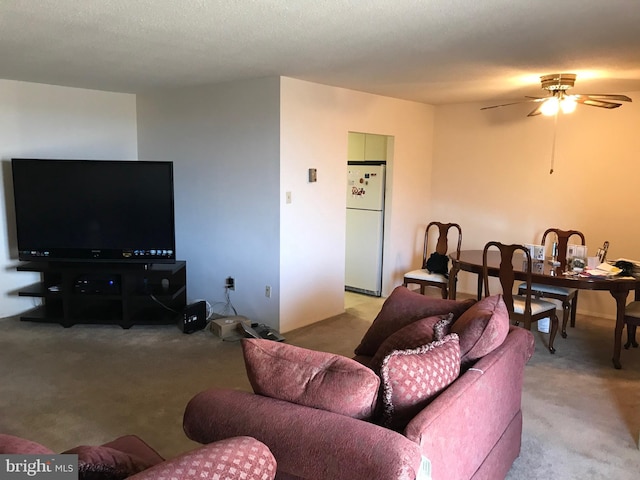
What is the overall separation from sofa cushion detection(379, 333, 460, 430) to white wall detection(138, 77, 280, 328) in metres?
2.68

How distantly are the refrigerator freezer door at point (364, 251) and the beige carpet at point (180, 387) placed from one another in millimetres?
1074

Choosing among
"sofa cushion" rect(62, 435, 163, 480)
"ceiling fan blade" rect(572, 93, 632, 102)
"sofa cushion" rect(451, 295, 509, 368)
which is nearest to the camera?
"sofa cushion" rect(62, 435, 163, 480)

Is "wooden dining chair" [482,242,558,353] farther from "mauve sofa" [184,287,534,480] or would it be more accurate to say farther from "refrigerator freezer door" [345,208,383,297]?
"refrigerator freezer door" [345,208,383,297]

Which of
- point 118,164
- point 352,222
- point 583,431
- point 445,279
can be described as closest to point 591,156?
point 445,279

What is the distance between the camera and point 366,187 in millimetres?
5766

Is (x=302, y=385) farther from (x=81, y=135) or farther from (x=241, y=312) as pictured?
(x=81, y=135)

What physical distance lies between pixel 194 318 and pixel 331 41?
8.73ft

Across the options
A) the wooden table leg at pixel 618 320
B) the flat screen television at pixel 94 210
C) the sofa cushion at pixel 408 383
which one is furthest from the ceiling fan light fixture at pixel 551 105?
the flat screen television at pixel 94 210

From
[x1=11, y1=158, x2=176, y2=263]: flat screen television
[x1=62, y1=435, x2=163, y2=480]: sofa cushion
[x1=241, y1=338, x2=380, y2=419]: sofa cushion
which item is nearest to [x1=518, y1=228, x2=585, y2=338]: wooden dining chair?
[x1=241, y1=338, x2=380, y2=419]: sofa cushion

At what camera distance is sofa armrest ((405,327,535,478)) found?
157 centimetres

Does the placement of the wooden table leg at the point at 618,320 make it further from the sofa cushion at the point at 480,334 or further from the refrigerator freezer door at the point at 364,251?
the refrigerator freezer door at the point at 364,251

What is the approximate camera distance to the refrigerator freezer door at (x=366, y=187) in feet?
18.6

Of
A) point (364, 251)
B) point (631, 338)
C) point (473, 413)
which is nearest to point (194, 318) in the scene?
point (364, 251)

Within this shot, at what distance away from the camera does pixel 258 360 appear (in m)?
1.71
